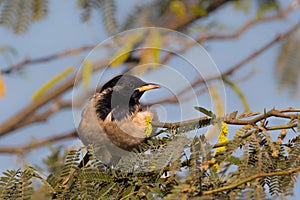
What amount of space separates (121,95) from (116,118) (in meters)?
0.28

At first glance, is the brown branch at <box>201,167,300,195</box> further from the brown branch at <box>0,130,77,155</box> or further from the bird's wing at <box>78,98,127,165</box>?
the brown branch at <box>0,130,77,155</box>

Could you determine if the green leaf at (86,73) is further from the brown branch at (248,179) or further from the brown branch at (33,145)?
the brown branch at (248,179)

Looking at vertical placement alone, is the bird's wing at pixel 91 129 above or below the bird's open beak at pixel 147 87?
below

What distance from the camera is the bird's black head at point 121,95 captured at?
2.91 metres

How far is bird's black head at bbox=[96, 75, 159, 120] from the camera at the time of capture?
9.55ft

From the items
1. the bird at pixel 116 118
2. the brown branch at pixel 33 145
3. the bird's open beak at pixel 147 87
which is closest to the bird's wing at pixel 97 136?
the bird at pixel 116 118

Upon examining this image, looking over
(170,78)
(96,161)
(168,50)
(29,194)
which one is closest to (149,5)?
(168,50)

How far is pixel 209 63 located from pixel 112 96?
0.41 metres

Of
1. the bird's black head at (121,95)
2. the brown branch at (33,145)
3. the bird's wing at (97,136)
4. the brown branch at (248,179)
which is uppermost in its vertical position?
the brown branch at (33,145)

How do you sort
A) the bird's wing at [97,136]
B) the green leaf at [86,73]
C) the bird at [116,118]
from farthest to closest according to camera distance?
the green leaf at [86,73]
the bird at [116,118]
the bird's wing at [97,136]

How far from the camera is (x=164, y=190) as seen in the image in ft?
6.24

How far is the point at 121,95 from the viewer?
3.07 meters

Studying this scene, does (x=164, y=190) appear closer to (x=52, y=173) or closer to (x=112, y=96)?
(x=52, y=173)

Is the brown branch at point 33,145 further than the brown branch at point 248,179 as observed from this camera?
Yes
